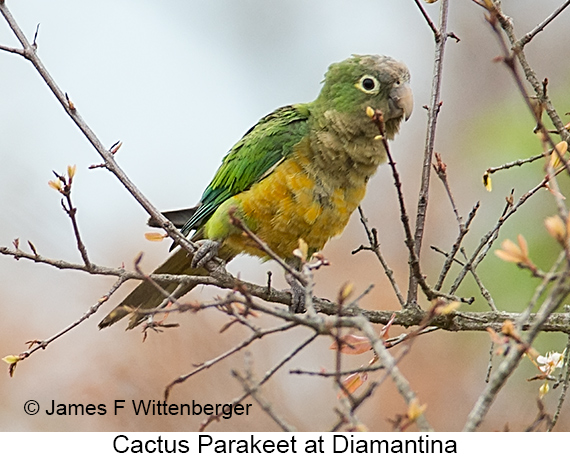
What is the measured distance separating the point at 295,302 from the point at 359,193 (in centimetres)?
74

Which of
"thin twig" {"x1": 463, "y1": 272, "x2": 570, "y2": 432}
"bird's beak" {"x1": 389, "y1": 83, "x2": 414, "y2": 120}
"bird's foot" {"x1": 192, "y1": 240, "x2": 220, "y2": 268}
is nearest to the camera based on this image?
"thin twig" {"x1": 463, "y1": 272, "x2": 570, "y2": 432}

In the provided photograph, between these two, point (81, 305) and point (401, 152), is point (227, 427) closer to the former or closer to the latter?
point (81, 305)

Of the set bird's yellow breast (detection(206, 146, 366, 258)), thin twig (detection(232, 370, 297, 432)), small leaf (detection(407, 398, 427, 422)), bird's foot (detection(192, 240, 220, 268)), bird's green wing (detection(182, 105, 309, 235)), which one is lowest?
small leaf (detection(407, 398, 427, 422))

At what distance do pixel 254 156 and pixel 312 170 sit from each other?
0.37m

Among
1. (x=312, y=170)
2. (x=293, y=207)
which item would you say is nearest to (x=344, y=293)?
(x=293, y=207)

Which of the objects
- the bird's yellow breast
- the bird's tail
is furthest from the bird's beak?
the bird's tail

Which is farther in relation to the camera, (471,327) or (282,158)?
(282,158)

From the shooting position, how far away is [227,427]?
4.27 meters

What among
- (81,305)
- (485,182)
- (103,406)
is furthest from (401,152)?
(485,182)

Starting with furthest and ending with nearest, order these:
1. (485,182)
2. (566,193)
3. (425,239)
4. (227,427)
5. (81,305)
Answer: (425,239)
(81,305)
(566,193)
(227,427)
(485,182)

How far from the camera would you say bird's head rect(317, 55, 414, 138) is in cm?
344

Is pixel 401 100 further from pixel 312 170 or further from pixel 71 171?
pixel 71 171

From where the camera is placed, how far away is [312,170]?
11.5 feet

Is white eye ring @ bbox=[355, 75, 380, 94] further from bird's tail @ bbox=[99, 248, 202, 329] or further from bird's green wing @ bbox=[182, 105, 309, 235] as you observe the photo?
bird's tail @ bbox=[99, 248, 202, 329]
